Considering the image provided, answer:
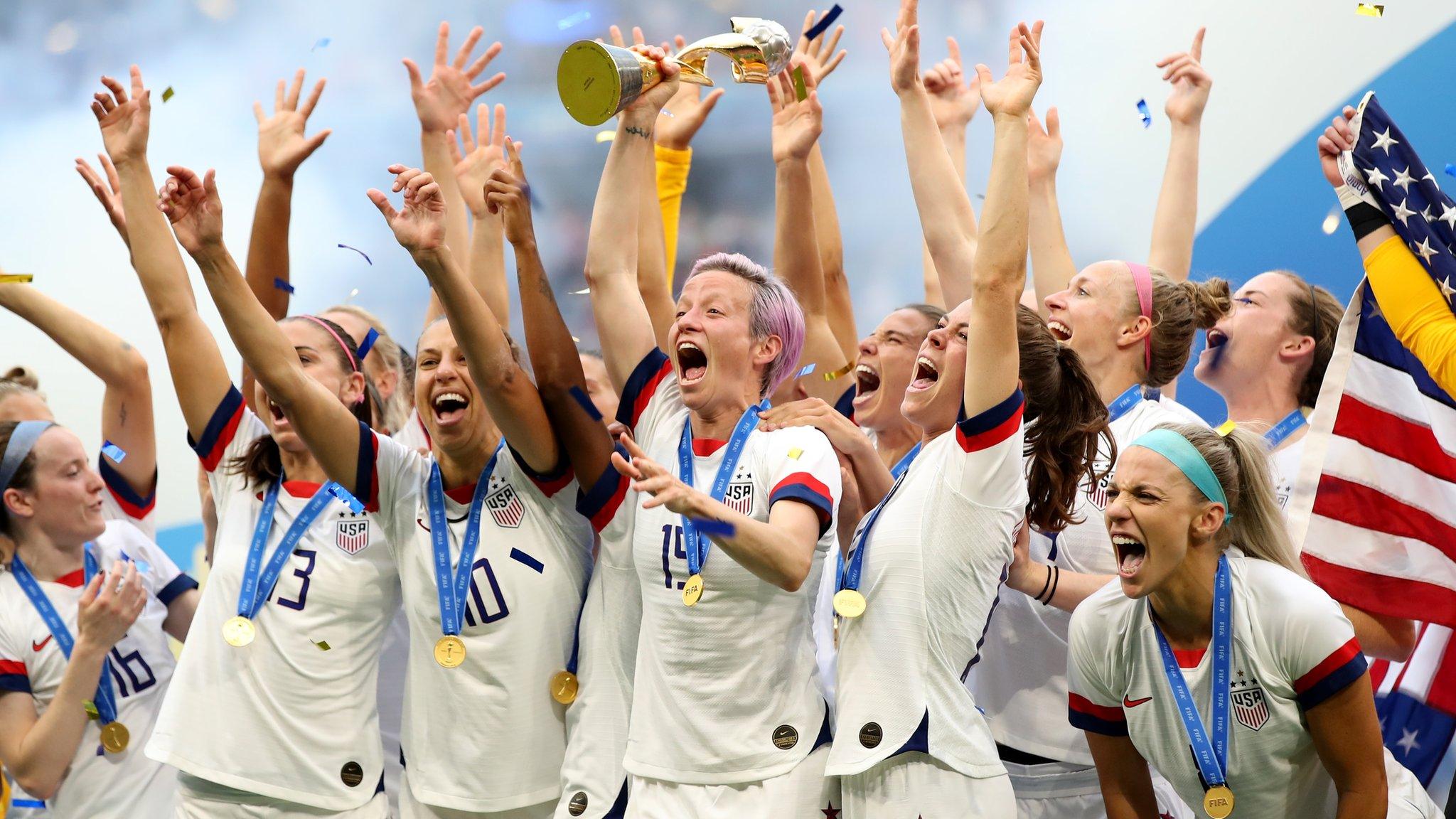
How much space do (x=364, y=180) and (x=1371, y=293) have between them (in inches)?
190

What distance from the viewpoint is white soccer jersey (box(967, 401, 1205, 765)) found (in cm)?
327

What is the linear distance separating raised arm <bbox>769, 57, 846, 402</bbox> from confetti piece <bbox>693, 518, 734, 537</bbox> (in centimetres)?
127

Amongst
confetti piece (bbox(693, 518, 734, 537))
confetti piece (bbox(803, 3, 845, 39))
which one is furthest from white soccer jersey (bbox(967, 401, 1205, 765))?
confetti piece (bbox(803, 3, 845, 39))

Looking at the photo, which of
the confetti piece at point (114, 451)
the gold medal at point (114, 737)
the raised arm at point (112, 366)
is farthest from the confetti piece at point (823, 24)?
the gold medal at point (114, 737)

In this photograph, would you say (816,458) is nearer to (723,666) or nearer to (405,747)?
(723,666)

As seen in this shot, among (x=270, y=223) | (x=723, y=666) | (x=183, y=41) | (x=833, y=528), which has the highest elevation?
(x=183, y=41)

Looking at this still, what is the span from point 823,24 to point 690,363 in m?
1.41

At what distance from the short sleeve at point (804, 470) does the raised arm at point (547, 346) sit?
1.46 feet

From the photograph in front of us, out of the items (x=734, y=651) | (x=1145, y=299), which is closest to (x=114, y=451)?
(x=734, y=651)

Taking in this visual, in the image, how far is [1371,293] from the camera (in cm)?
343

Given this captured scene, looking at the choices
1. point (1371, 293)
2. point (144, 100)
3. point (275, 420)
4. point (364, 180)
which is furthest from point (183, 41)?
point (1371, 293)

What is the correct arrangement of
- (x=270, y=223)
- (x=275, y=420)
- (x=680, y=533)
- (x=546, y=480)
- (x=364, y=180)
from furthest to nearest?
(x=364, y=180), (x=270, y=223), (x=275, y=420), (x=546, y=480), (x=680, y=533)

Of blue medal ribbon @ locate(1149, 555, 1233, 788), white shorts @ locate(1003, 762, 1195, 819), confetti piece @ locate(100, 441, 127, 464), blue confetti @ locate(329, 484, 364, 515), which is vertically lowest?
Answer: white shorts @ locate(1003, 762, 1195, 819)

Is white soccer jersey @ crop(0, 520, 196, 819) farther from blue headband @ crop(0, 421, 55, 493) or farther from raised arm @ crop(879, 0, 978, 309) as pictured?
raised arm @ crop(879, 0, 978, 309)
